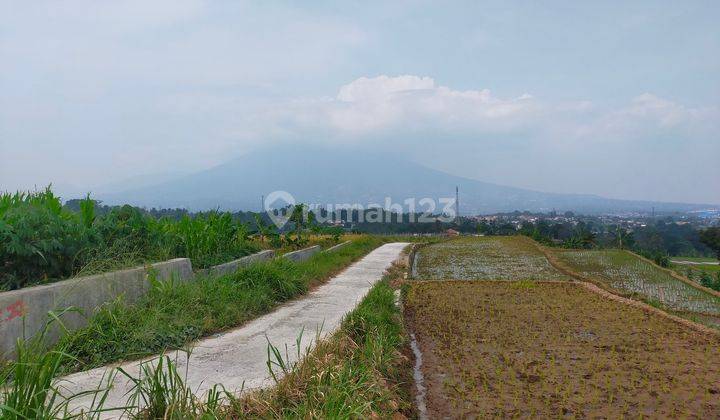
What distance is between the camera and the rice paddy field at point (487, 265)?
13.2m

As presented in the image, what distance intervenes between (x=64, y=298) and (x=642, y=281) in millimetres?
11888

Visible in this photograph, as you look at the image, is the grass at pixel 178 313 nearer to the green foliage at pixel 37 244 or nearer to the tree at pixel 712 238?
the green foliage at pixel 37 244

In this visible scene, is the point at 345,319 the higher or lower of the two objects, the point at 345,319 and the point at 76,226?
the lower

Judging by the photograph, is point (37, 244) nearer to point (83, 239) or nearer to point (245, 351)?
point (83, 239)

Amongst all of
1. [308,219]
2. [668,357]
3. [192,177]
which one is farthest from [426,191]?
[668,357]

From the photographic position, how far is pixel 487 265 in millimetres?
15609

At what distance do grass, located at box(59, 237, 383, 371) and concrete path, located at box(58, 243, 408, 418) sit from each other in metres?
0.16

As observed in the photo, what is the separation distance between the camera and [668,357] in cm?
539

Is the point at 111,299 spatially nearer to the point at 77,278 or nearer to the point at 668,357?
the point at 77,278

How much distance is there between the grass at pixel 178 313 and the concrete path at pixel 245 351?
16 cm

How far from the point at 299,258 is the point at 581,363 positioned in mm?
7825

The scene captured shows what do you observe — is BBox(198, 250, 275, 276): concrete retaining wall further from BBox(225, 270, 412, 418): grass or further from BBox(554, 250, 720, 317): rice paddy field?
BBox(554, 250, 720, 317): rice paddy field

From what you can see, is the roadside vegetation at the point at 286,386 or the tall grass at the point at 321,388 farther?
the tall grass at the point at 321,388

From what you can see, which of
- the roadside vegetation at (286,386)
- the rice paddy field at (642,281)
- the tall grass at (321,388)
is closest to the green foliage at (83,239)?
the roadside vegetation at (286,386)
